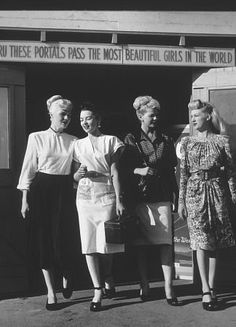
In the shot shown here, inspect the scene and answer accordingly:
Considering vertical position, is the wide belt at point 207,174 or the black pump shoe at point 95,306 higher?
the wide belt at point 207,174

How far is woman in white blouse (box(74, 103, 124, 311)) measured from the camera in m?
5.57

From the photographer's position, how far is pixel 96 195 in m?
5.60

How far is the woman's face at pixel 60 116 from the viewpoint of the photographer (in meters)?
5.63

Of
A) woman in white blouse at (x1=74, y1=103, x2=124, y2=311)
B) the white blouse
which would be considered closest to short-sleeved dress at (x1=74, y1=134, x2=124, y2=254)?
woman in white blouse at (x1=74, y1=103, x2=124, y2=311)

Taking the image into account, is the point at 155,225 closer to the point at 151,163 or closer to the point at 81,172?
the point at 151,163

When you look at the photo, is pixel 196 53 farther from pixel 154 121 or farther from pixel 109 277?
pixel 109 277

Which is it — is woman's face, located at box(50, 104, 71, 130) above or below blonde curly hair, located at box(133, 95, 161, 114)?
below

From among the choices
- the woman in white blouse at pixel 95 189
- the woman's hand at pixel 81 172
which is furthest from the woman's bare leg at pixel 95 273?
the woman's hand at pixel 81 172

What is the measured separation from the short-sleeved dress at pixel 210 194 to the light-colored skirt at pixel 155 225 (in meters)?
0.21

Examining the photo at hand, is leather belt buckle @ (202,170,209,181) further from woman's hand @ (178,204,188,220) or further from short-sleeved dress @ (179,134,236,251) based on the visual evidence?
woman's hand @ (178,204,188,220)

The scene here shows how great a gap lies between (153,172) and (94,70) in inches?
59.7

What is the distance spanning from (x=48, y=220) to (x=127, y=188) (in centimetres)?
78

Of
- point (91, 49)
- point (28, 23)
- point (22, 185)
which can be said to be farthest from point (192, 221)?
point (28, 23)

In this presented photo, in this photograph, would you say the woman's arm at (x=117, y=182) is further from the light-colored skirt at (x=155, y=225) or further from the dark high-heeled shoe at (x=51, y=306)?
the dark high-heeled shoe at (x=51, y=306)
